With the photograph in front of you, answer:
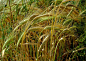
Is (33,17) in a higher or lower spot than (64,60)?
higher

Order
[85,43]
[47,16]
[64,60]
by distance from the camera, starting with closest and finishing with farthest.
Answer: [47,16] < [85,43] < [64,60]

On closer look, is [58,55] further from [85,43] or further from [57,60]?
[85,43]

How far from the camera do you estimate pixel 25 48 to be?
2.95ft

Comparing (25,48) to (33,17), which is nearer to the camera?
(33,17)

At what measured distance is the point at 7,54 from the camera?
93 centimetres

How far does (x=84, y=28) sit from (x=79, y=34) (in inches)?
3.1

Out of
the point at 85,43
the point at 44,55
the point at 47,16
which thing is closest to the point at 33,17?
the point at 47,16

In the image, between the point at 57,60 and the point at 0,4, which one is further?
the point at 0,4

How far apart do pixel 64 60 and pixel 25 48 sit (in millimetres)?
286

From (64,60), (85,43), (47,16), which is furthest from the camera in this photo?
(64,60)

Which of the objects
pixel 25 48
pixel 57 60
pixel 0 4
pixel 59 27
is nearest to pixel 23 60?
pixel 25 48

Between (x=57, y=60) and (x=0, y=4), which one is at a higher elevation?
(x=0, y=4)

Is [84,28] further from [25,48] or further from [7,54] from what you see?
[7,54]

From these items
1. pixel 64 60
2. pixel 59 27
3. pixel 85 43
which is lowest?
pixel 64 60
